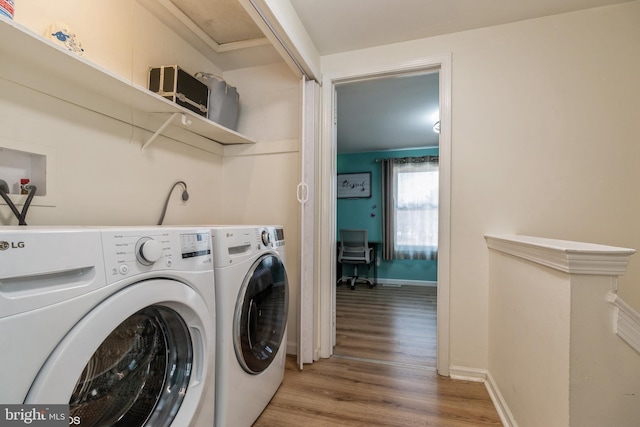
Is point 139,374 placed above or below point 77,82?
below

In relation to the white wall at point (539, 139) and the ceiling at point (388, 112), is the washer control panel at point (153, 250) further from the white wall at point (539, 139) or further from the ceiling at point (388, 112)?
the ceiling at point (388, 112)

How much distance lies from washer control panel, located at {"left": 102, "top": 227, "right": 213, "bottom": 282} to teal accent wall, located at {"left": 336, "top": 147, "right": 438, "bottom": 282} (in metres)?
4.00

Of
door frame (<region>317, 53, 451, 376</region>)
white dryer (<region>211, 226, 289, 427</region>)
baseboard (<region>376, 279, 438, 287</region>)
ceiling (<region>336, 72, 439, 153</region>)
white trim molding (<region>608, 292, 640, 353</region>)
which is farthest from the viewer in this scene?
baseboard (<region>376, 279, 438, 287</region>)

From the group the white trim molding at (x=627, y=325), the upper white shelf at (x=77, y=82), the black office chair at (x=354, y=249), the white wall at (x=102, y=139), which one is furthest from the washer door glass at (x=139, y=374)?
the black office chair at (x=354, y=249)

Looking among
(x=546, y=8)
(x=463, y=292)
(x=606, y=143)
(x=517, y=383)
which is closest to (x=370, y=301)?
(x=463, y=292)

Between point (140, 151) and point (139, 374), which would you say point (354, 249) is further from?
point (139, 374)

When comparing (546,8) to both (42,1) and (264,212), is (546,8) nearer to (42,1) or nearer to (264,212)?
(264,212)

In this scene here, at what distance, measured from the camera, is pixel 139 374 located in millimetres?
859

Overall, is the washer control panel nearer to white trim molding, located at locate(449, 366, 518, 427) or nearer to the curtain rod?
white trim molding, located at locate(449, 366, 518, 427)

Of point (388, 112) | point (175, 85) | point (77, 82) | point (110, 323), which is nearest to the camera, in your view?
point (110, 323)

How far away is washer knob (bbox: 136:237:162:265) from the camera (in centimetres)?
75

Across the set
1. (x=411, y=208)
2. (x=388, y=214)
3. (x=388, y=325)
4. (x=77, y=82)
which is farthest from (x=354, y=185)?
(x=77, y=82)

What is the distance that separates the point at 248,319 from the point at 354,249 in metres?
3.15

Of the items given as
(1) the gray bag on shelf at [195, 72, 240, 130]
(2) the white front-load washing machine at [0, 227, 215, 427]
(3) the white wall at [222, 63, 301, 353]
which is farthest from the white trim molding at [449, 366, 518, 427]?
(1) the gray bag on shelf at [195, 72, 240, 130]
